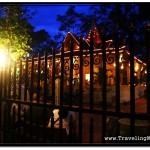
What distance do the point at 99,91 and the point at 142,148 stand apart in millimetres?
11882

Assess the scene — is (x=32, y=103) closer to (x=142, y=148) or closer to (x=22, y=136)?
(x=22, y=136)

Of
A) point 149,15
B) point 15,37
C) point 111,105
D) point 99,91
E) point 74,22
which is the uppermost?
point 74,22

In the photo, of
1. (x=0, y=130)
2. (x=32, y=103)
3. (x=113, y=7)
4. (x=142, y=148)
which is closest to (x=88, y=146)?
(x=142, y=148)

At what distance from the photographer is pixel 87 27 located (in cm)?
3156

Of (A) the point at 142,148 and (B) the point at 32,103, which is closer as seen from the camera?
(A) the point at 142,148

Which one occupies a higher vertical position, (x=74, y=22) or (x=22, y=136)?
(x=74, y=22)

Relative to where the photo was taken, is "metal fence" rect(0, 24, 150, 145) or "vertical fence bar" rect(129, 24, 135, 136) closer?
"vertical fence bar" rect(129, 24, 135, 136)

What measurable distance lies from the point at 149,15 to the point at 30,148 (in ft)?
75.8

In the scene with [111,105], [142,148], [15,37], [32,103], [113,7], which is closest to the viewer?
[142,148]

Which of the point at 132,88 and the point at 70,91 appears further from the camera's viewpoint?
the point at 70,91

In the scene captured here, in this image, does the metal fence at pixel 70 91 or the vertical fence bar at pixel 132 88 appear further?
the metal fence at pixel 70 91

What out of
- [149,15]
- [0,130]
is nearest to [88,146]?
[0,130]

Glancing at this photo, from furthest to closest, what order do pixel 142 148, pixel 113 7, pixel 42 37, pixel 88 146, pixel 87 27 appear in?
pixel 42 37 → pixel 87 27 → pixel 113 7 → pixel 88 146 → pixel 142 148

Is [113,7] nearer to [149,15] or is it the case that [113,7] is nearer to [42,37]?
[149,15]
